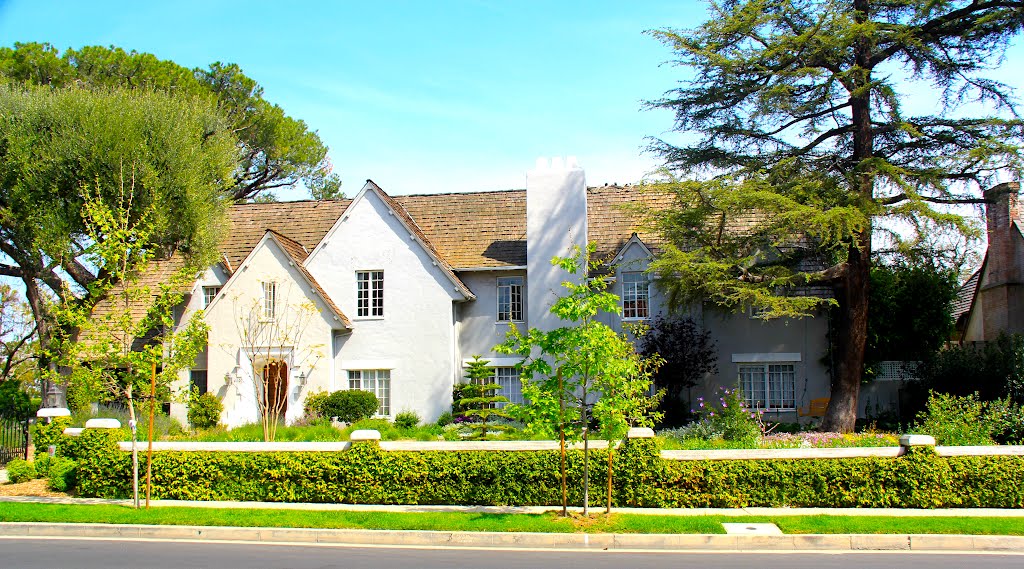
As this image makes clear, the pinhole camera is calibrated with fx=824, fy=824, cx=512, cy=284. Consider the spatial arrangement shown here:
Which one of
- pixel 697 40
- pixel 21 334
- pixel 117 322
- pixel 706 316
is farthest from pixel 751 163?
pixel 21 334

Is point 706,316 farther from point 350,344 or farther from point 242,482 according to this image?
point 242,482

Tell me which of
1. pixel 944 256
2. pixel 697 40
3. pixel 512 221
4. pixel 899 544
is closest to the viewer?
pixel 899 544

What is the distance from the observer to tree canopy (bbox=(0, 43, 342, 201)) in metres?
31.2

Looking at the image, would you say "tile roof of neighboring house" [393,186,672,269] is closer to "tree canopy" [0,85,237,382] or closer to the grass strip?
"tree canopy" [0,85,237,382]

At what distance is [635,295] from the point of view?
93.3 feet

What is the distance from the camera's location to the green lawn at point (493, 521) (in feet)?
42.8

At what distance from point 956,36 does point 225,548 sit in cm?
2266

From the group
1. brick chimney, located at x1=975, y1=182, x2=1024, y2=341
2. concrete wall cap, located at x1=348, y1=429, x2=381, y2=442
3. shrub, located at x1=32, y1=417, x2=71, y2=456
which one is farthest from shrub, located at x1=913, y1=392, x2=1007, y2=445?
shrub, located at x1=32, y1=417, x2=71, y2=456

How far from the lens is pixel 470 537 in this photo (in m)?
13.1

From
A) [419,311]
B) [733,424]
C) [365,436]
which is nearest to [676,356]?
[733,424]

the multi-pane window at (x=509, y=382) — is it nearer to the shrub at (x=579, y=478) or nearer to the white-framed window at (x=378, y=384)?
the white-framed window at (x=378, y=384)

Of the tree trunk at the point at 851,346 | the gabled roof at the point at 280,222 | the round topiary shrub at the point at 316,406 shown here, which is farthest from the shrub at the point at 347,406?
the tree trunk at the point at 851,346

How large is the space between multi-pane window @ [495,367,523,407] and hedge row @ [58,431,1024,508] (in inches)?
506

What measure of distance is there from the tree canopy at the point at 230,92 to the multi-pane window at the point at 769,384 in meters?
19.1
